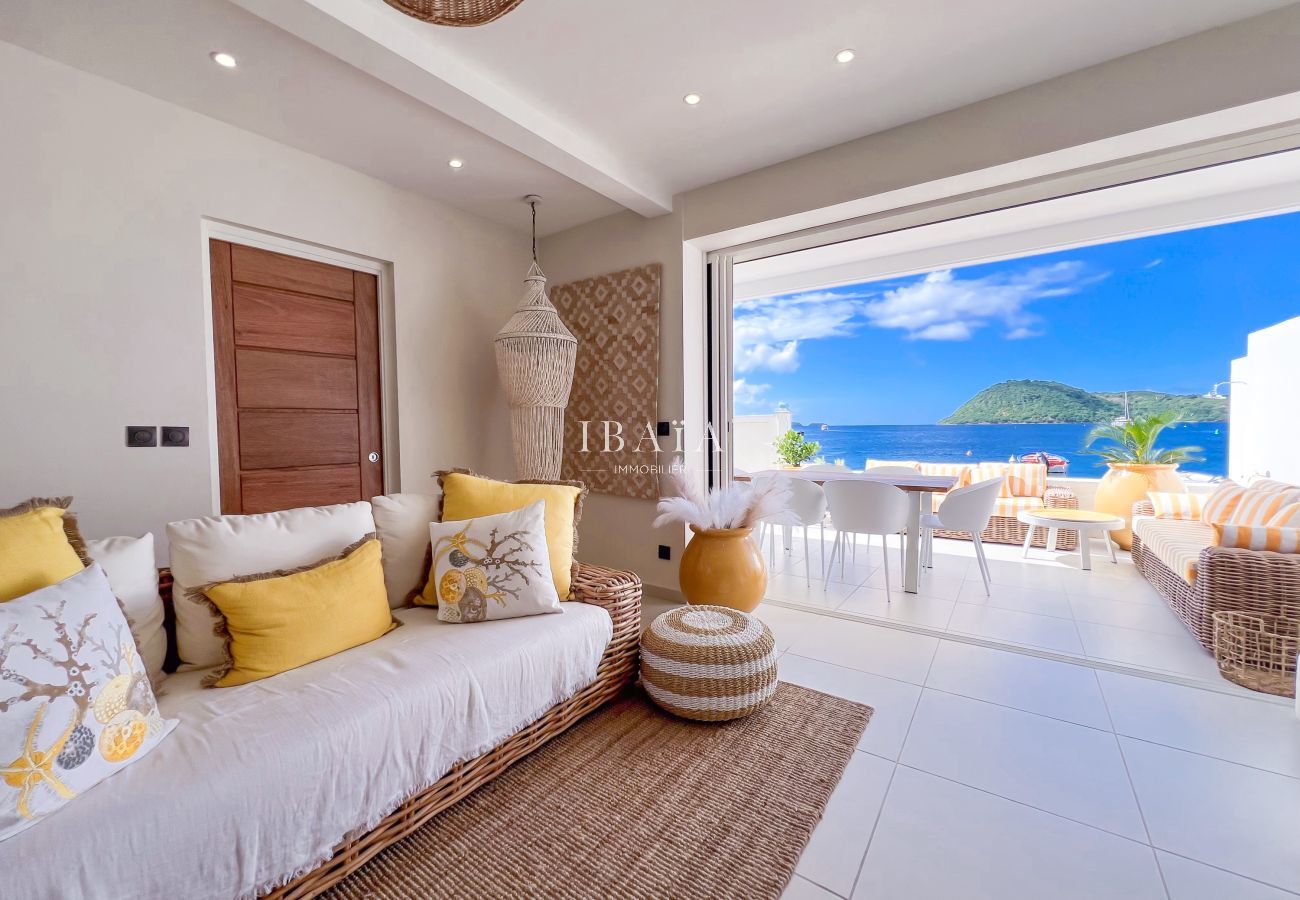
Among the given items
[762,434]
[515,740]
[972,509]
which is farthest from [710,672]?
[762,434]

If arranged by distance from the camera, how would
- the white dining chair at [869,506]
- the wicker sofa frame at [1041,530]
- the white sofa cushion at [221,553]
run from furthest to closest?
the wicker sofa frame at [1041,530]
the white dining chair at [869,506]
the white sofa cushion at [221,553]

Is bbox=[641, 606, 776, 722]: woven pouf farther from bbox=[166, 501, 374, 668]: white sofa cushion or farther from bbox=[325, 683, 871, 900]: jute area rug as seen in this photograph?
bbox=[166, 501, 374, 668]: white sofa cushion

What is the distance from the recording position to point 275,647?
4.73 feet

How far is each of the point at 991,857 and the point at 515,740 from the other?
1.36m

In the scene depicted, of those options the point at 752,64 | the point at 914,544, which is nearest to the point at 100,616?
the point at 752,64

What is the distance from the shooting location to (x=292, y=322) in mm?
2795

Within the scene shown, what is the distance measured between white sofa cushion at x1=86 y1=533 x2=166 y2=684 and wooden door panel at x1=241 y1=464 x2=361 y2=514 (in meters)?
1.24

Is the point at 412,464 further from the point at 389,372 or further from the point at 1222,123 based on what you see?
the point at 1222,123

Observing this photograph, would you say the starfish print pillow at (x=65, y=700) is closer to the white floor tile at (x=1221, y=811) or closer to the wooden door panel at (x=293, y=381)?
the wooden door panel at (x=293, y=381)

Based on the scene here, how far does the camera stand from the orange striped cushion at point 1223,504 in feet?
9.30

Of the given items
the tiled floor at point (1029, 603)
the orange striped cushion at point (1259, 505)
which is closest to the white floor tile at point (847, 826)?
the tiled floor at point (1029, 603)

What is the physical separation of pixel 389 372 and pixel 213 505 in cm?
114

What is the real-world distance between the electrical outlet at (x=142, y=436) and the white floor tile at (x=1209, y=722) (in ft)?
13.2

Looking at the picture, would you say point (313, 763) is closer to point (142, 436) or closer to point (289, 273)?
point (142, 436)
